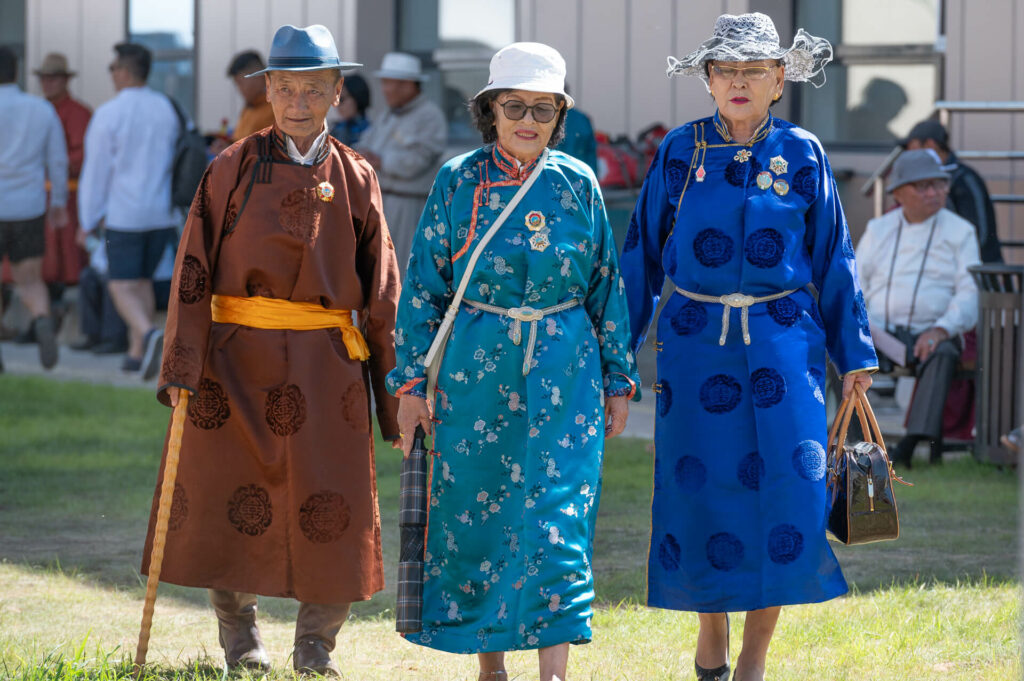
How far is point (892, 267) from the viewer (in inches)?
310

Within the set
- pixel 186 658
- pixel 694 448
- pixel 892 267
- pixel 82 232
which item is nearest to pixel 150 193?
pixel 82 232

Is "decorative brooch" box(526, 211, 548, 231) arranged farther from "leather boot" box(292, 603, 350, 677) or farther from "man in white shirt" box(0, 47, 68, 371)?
"man in white shirt" box(0, 47, 68, 371)

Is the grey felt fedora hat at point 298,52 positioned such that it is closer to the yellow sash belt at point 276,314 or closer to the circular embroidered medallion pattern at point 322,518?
the yellow sash belt at point 276,314

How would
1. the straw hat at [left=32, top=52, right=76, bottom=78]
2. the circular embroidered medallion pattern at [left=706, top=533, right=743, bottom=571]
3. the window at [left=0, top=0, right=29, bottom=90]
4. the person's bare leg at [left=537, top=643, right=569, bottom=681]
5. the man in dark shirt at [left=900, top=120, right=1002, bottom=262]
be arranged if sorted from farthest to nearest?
the window at [left=0, top=0, right=29, bottom=90] < the straw hat at [left=32, top=52, right=76, bottom=78] < the man in dark shirt at [left=900, top=120, right=1002, bottom=262] < the circular embroidered medallion pattern at [left=706, top=533, right=743, bottom=571] < the person's bare leg at [left=537, top=643, right=569, bottom=681]

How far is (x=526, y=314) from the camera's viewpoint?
13.0 ft

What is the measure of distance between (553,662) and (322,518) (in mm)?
808

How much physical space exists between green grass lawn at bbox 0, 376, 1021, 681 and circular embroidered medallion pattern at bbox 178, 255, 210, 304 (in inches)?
38.7

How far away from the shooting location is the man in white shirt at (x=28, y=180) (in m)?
10.8

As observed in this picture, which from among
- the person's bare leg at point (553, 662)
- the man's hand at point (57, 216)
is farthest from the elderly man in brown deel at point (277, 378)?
the man's hand at point (57, 216)

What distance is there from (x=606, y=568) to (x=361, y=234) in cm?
194

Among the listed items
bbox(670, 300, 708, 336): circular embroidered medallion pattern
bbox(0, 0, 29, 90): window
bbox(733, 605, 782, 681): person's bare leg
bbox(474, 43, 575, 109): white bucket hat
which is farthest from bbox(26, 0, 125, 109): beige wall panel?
bbox(733, 605, 782, 681): person's bare leg

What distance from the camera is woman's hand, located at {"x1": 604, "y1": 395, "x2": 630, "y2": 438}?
→ 13.5 feet

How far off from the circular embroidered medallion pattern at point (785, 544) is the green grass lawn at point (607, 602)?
1.75 ft

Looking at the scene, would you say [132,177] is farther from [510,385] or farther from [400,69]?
[510,385]
